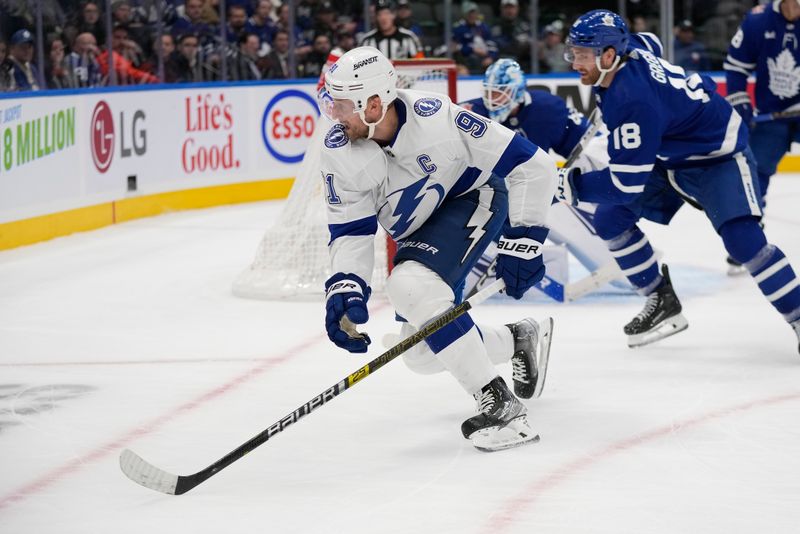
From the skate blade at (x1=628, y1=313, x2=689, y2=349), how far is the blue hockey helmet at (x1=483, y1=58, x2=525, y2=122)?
104 cm

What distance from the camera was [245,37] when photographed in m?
8.51

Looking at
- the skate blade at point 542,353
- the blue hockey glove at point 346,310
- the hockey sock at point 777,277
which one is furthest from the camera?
the hockey sock at point 777,277

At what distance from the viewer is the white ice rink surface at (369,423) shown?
2.55 m

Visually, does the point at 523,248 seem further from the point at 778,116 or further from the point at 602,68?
the point at 778,116

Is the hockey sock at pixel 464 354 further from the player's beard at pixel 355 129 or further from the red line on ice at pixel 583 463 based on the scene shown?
the player's beard at pixel 355 129

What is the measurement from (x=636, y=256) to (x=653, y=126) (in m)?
0.58

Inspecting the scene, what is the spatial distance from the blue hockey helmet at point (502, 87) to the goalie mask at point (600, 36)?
87cm

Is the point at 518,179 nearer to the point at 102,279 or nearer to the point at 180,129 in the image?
the point at 102,279

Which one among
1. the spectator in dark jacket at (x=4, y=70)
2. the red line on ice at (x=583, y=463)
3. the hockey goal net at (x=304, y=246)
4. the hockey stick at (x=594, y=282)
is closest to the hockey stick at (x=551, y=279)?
the hockey stick at (x=594, y=282)

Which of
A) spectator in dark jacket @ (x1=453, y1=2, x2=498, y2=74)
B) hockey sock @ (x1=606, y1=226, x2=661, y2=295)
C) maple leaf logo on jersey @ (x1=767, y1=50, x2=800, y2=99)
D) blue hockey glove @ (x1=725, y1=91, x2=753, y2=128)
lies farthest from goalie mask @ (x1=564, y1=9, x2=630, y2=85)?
spectator in dark jacket @ (x1=453, y1=2, x2=498, y2=74)

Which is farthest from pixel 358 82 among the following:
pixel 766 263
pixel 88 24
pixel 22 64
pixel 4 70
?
pixel 88 24

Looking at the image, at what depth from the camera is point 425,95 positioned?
9.91 feet

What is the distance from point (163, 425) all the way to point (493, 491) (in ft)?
3.35

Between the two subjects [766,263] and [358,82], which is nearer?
[358,82]
